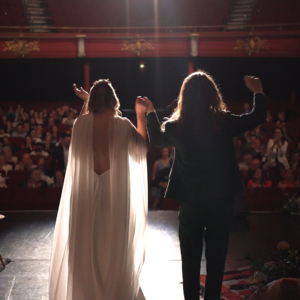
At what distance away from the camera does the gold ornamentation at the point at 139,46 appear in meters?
9.10

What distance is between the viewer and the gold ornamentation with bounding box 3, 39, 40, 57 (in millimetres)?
8961

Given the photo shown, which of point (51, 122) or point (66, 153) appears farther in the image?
point (51, 122)

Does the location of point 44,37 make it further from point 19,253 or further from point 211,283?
point 211,283

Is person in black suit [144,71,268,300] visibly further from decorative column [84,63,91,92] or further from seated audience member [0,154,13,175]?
decorative column [84,63,91,92]

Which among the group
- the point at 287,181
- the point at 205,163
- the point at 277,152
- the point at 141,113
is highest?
the point at 141,113

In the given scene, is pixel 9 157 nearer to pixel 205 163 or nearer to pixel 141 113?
pixel 141 113

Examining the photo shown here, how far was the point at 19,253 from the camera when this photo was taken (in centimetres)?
340

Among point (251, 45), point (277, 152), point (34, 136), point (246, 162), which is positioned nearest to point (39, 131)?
point (34, 136)

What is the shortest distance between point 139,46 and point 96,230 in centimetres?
747

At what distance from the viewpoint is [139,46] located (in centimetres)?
909

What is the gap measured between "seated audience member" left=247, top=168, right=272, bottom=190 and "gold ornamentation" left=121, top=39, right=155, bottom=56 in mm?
4528

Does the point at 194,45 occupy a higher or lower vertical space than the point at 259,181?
higher

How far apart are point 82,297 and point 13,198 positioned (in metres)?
3.55

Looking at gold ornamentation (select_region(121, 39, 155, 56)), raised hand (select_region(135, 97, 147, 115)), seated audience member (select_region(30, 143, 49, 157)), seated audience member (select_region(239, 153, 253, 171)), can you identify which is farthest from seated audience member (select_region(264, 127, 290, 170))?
raised hand (select_region(135, 97, 147, 115))
